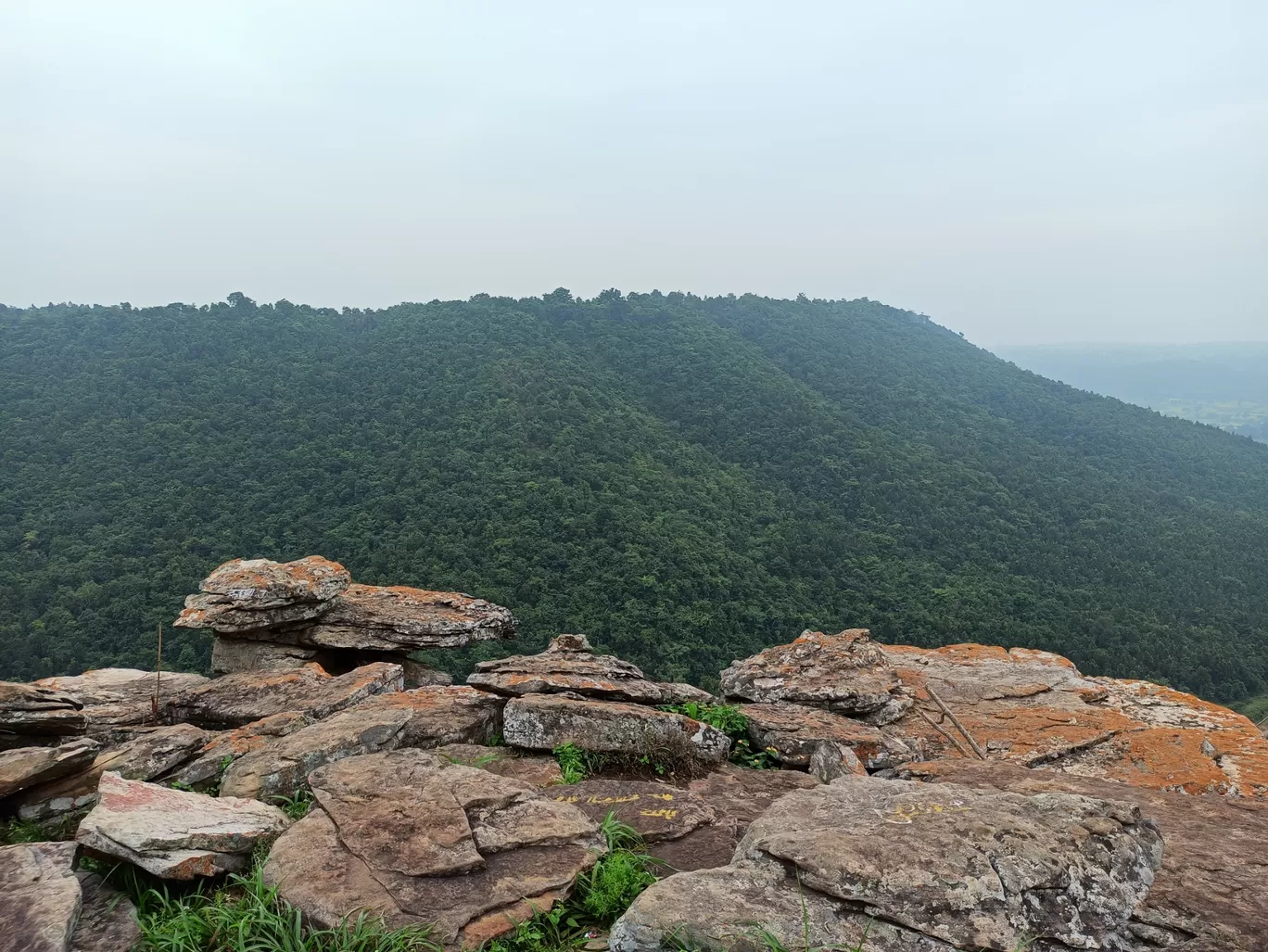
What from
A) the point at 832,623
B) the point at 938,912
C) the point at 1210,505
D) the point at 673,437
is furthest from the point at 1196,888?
the point at 1210,505

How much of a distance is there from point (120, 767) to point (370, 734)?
2205mm

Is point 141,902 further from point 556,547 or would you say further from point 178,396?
point 178,396

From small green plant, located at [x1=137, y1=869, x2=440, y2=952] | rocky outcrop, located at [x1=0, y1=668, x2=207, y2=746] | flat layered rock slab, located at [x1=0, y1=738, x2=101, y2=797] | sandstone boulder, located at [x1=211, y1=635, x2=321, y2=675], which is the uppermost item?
small green plant, located at [x1=137, y1=869, x2=440, y2=952]

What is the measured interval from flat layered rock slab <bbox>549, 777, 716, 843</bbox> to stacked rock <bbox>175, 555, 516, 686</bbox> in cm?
560

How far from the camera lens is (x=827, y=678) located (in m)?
9.05

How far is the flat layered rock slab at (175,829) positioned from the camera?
343cm

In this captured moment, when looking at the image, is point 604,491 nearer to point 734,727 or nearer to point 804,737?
point 734,727

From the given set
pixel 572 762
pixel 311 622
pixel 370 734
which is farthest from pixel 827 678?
pixel 311 622

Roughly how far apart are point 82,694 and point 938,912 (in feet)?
33.8

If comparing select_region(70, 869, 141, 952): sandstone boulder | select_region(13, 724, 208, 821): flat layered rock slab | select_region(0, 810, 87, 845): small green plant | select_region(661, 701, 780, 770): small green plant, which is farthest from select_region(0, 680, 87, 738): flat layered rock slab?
select_region(661, 701, 780, 770): small green plant

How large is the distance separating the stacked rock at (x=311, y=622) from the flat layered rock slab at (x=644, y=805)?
18.4ft

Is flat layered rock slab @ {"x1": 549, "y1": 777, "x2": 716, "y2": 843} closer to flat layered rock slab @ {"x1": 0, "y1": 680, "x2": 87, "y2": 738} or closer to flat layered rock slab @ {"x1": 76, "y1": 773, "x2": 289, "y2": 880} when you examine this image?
flat layered rock slab @ {"x1": 76, "y1": 773, "x2": 289, "y2": 880}

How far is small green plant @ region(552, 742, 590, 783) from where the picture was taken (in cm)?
541

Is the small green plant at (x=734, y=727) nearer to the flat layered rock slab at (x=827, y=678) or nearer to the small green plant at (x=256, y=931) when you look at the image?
the flat layered rock slab at (x=827, y=678)
